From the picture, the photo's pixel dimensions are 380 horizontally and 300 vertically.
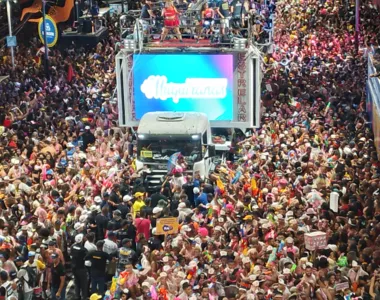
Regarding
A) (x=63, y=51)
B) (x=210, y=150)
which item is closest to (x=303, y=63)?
(x=63, y=51)

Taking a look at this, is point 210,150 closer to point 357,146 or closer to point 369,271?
point 357,146

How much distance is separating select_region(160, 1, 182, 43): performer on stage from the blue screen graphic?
4.14ft

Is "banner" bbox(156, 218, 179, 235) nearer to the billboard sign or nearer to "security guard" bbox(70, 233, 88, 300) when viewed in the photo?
"security guard" bbox(70, 233, 88, 300)

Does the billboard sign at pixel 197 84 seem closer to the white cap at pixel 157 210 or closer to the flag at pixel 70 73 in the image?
the white cap at pixel 157 210

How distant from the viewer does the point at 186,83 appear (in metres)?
28.2

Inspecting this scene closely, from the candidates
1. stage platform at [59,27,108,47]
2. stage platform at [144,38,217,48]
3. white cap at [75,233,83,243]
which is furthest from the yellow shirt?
stage platform at [59,27,108,47]

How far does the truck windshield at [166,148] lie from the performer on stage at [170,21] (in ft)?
14.5

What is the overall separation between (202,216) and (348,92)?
1258cm

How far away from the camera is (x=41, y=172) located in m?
25.0

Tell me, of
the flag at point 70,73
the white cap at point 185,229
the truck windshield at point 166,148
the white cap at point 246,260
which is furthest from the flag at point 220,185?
the flag at point 70,73

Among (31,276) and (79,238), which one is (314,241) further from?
(31,276)

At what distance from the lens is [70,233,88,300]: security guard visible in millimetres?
19375

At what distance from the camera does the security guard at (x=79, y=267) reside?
63.6ft

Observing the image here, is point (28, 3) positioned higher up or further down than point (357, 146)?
higher up
